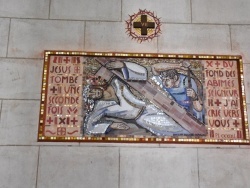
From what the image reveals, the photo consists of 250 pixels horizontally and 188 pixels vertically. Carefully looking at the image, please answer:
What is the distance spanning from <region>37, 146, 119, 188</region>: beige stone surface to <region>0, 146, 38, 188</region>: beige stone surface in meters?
0.06

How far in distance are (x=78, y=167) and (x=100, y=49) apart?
1.05 m

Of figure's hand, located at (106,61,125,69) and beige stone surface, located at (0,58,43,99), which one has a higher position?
figure's hand, located at (106,61,125,69)

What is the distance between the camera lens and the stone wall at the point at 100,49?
313cm

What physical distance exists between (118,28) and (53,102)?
890 mm

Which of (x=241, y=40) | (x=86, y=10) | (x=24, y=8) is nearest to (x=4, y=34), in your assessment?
(x=24, y=8)

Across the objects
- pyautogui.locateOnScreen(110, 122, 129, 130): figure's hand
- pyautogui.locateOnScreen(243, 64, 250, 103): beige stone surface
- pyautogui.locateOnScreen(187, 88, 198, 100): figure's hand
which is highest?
pyautogui.locateOnScreen(243, 64, 250, 103): beige stone surface

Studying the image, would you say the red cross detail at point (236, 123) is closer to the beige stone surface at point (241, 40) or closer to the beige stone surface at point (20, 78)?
the beige stone surface at point (241, 40)

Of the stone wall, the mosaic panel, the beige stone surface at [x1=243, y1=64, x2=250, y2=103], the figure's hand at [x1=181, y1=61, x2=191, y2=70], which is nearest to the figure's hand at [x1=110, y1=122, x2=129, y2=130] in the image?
the mosaic panel

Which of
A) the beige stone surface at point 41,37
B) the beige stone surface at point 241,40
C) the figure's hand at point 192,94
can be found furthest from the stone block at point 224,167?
the beige stone surface at point 41,37

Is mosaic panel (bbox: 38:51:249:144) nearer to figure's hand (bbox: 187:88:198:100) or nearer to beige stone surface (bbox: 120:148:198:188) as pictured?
figure's hand (bbox: 187:88:198:100)

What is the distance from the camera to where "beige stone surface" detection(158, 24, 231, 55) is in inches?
138

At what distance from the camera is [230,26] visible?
360 cm

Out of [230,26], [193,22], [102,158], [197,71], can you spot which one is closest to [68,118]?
[102,158]

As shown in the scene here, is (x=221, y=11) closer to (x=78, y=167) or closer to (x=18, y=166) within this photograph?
(x=78, y=167)
